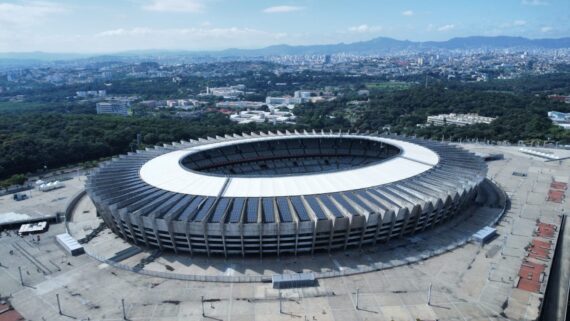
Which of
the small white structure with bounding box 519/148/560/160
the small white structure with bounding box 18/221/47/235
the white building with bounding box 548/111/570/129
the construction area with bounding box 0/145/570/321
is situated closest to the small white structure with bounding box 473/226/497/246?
the construction area with bounding box 0/145/570/321

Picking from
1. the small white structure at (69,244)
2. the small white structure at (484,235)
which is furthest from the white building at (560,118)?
the small white structure at (69,244)

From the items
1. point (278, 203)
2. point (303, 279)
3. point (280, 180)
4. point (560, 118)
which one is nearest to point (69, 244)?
point (278, 203)

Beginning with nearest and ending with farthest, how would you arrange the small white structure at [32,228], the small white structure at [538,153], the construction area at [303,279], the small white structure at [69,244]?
the construction area at [303,279] < the small white structure at [69,244] < the small white structure at [32,228] < the small white structure at [538,153]

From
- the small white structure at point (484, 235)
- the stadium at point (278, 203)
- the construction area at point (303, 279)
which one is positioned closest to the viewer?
the construction area at point (303, 279)

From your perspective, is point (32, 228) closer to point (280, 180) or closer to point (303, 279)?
point (280, 180)

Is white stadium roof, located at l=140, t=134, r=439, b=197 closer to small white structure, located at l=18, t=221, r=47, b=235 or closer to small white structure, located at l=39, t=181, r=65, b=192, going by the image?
small white structure, located at l=18, t=221, r=47, b=235

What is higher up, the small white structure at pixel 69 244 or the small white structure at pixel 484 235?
the small white structure at pixel 484 235

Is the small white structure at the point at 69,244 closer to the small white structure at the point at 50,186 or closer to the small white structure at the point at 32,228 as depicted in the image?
the small white structure at the point at 32,228

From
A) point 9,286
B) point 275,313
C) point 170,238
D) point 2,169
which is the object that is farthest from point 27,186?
point 275,313
